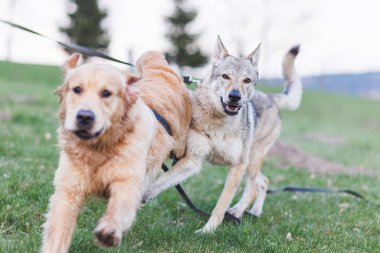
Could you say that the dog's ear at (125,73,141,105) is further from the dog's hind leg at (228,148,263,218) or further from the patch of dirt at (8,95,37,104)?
the patch of dirt at (8,95,37,104)

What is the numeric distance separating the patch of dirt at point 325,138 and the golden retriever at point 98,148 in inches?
638

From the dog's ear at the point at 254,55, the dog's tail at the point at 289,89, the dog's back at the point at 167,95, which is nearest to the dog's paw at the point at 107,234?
the dog's back at the point at 167,95

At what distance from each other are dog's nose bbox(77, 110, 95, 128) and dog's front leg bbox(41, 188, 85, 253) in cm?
64

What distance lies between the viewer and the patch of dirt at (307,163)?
11281 millimetres

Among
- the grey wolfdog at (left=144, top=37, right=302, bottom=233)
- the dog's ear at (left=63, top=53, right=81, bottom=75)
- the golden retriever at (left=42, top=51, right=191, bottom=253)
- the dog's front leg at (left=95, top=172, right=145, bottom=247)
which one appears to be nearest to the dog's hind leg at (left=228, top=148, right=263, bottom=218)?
the grey wolfdog at (left=144, top=37, right=302, bottom=233)

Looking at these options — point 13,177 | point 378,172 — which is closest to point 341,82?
point 378,172

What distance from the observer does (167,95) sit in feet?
17.0

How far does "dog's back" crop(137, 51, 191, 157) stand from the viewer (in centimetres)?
500

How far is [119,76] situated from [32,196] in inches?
99.6

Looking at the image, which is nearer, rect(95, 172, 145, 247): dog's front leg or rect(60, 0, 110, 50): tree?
rect(95, 172, 145, 247): dog's front leg

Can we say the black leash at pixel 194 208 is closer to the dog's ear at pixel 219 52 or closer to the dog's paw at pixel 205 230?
the dog's paw at pixel 205 230

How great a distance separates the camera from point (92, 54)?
5266 mm

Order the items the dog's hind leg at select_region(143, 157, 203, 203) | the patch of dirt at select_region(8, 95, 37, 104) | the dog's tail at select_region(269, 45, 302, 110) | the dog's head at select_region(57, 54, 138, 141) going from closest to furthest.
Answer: the dog's head at select_region(57, 54, 138, 141) → the dog's hind leg at select_region(143, 157, 203, 203) → the dog's tail at select_region(269, 45, 302, 110) → the patch of dirt at select_region(8, 95, 37, 104)

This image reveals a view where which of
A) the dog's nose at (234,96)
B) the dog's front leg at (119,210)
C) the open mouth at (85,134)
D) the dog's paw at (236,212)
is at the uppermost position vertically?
the dog's nose at (234,96)
